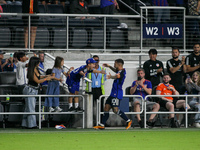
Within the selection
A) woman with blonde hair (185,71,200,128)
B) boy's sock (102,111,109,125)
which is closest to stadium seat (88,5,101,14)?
woman with blonde hair (185,71,200,128)

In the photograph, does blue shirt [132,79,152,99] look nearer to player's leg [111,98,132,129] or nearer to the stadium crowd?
the stadium crowd

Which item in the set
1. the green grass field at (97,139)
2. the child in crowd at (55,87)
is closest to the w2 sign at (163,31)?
the child in crowd at (55,87)

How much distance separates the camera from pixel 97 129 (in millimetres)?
15672

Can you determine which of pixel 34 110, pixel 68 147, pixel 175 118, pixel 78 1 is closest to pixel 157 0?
pixel 78 1

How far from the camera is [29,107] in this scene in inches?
624

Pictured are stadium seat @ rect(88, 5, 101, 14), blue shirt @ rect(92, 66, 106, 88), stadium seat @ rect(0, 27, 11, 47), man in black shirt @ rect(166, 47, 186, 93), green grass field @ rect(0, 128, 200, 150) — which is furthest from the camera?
stadium seat @ rect(88, 5, 101, 14)

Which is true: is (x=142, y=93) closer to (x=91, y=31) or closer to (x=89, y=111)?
(x=89, y=111)

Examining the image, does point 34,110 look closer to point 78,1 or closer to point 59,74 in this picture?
point 59,74

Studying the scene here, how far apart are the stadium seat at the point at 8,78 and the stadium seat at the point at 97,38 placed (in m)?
3.44

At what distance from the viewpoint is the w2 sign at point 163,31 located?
63.5 ft

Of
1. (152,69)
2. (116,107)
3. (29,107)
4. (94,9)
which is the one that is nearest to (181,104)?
(152,69)

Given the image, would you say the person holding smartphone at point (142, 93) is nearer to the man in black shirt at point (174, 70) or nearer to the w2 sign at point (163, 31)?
the man in black shirt at point (174, 70)

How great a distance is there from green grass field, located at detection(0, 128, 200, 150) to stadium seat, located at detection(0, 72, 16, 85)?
104 inches

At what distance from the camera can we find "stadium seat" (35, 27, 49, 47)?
64.6 feet
